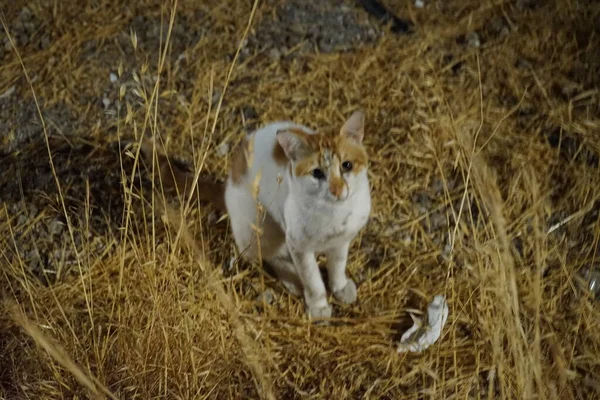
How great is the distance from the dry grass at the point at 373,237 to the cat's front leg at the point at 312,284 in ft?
0.16

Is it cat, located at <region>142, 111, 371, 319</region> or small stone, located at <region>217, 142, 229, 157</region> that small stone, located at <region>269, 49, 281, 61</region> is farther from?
cat, located at <region>142, 111, 371, 319</region>

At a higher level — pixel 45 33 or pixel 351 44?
pixel 45 33

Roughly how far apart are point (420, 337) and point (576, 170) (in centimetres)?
77

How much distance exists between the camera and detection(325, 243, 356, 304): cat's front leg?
1.47 m

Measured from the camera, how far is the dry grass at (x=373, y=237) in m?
1.29

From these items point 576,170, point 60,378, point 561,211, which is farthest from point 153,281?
point 576,170

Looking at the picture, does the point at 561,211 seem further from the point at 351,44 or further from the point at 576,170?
the point at 351,44

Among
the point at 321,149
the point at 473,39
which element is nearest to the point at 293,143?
the point at 321,149

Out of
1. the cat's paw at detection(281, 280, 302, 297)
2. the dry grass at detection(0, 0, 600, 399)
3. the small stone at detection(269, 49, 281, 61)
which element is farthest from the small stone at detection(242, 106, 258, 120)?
the cat's paw at detection(281, 280, 302, 297)

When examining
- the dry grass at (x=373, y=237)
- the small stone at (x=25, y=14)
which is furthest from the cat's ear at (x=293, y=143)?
the small stone at (x=25, y=14)

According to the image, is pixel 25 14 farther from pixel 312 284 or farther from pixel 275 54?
pixel 312 284

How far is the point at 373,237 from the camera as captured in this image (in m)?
1.73

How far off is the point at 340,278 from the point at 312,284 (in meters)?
0.11

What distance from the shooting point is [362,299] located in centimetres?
161
